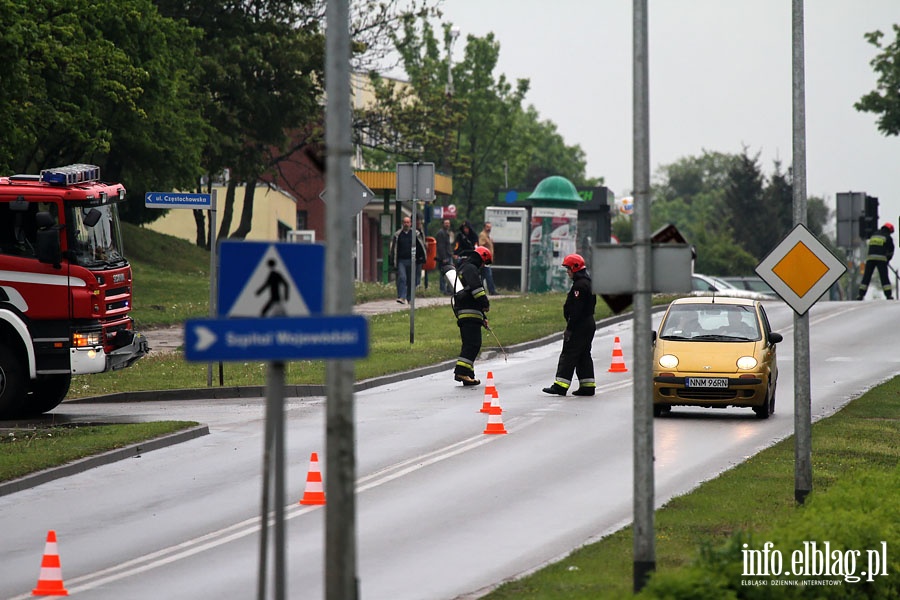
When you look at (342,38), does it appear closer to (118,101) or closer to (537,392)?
(537,392)

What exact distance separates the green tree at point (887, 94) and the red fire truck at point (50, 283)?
44.3 meters

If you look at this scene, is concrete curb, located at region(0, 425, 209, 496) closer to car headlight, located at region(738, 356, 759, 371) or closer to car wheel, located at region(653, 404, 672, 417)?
car wheel, located at region(653, 404, 672, 417)

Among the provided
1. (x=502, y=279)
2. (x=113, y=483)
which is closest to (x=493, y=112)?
(x=502, y=279)

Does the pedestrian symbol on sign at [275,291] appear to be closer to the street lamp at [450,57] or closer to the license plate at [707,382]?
the license plate at [707,382]

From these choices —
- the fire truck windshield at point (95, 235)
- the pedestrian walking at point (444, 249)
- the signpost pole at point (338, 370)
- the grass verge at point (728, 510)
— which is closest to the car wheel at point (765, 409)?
the grass verge at point (728, 510)

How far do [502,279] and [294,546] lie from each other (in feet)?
111

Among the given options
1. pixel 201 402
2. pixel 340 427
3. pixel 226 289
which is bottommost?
pixel 201 402

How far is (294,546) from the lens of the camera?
1198 cm

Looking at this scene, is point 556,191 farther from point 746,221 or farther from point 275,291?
point 746,221

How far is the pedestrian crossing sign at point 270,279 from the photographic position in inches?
291

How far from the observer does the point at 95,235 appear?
67.9 ft

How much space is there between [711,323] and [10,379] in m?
9.27

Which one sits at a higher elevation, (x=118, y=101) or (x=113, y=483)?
(x=118, y=101)

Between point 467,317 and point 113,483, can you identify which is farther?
point 467,317
